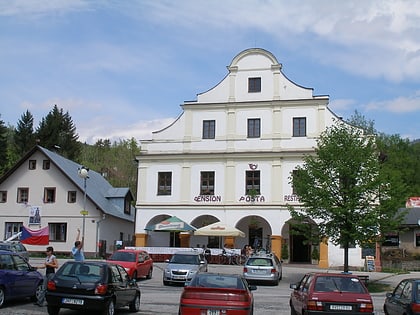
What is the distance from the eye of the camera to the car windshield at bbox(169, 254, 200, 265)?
90.4 ft

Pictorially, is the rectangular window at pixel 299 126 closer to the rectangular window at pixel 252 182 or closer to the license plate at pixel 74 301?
the rectangular window at pixel 252 182

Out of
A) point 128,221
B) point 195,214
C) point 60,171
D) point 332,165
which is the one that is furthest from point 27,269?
point 128,221

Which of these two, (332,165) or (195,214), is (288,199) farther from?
(332,165)

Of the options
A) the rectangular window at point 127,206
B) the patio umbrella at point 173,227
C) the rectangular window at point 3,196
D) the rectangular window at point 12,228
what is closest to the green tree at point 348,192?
the patio umbrella at point 173,227

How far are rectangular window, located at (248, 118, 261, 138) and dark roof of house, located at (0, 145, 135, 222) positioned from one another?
1365 cm

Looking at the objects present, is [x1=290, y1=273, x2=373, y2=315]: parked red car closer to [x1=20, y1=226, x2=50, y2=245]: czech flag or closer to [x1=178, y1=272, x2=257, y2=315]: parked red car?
[x1=178, y1=272, x2=257, y2=315]: parked red car

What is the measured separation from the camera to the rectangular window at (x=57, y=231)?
47.4 meters

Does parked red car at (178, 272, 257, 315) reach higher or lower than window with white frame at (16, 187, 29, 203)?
lower

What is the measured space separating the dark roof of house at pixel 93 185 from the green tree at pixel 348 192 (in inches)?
870

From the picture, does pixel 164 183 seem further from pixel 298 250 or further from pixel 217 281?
pixel 217 281

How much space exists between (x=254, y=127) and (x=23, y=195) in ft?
67.4

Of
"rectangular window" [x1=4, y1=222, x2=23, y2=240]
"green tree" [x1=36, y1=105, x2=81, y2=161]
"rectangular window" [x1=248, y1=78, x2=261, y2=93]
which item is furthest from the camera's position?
"green tree" [x1=36, y1=105, x2=81, y2=161]

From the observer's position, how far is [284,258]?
42406 millimetres

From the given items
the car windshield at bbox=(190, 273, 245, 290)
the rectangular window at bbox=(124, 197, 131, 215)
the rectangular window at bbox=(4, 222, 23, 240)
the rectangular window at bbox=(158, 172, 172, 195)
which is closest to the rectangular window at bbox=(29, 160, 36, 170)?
the rectangular window at bbox=(4, 222, 23, 240)
